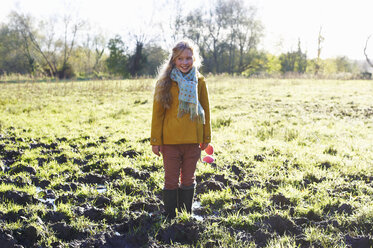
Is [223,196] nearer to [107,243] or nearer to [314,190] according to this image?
[314,190]

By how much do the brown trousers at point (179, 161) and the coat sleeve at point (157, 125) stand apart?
0.12m

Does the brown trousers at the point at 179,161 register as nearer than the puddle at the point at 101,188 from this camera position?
Yes

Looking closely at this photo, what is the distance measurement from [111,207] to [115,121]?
586 centimetres

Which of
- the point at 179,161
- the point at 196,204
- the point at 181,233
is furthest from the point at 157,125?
the point at 196,204

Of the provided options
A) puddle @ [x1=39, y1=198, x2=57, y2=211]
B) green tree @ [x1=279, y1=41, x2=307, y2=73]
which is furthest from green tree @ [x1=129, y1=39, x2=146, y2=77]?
puddle @ [x1=39, y1=198, x2=57, y2=211]

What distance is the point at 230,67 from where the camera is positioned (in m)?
47.4

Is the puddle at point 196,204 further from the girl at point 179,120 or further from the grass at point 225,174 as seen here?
the girl at point 179,120

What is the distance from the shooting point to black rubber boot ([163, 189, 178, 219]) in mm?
3043

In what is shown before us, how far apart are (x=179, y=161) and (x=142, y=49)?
38.3 metres

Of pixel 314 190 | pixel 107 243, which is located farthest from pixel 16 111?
pixel 314 190

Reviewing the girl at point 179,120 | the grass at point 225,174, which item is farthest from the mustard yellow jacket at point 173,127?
the grass at point 225,174

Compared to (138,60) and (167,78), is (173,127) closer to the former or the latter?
(167,78)

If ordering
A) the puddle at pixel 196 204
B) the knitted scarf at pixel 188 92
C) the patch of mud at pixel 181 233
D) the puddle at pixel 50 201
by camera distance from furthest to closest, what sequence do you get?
the puddle at pixel 196 204 → the puddle at pixel 50 201 → the knitted scarf at pixel 188 92 → the patch of mud at pixel 181 233

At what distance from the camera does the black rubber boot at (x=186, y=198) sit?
3088 millimetres
